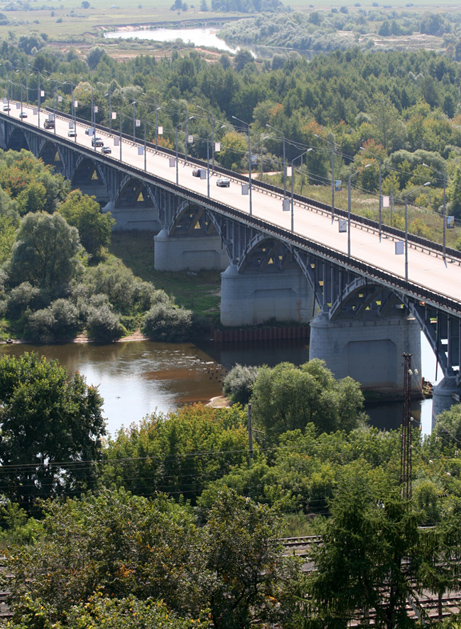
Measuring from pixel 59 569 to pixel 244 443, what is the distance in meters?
17.2

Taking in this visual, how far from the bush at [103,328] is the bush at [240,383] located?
16958 mm

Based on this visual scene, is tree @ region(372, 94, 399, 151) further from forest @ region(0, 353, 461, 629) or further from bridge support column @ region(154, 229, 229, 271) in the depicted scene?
forest @ region(0, 353, 461, 629)

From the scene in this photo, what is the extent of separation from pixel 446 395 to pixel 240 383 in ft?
49.8

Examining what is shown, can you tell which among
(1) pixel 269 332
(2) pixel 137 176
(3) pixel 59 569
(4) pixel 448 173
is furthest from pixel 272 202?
(3) pixel 59 569

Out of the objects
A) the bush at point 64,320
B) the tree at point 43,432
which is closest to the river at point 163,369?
the bush at point 64,320

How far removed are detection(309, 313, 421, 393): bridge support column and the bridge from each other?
0.06 m

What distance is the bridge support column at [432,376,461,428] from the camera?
55088mm

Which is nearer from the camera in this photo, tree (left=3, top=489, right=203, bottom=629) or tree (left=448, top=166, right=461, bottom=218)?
tree (left=3, top=489, right=203, bottom=629)

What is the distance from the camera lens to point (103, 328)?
84.1 metres

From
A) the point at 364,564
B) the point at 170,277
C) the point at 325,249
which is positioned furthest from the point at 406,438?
the point at 170,277

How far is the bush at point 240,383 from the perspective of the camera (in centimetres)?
6638

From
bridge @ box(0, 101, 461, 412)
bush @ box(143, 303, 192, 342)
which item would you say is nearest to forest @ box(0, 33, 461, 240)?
bridge @ box(0, 101, 461, 412)

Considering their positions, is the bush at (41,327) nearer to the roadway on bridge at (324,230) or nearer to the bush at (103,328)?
the bush at (103,328)

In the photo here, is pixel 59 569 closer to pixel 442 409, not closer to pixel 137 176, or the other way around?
pixel 442 409
